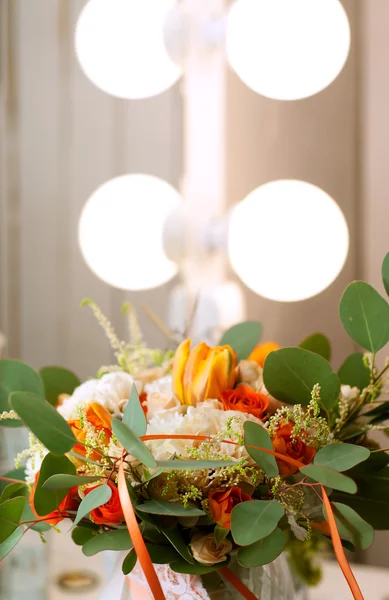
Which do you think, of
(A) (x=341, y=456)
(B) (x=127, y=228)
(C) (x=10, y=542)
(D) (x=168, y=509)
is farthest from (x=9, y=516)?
(B) (x=127, y=228)

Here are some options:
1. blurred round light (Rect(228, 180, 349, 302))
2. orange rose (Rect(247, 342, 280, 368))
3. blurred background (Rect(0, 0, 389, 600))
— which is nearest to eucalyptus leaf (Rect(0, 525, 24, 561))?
orange rose (Rect(247, 342, 280, 368))

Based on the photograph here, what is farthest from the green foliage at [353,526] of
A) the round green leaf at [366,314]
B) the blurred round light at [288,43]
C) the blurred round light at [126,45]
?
the blurred round light at [126,45]

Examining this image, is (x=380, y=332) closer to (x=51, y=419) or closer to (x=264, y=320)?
(x=51, y=419)

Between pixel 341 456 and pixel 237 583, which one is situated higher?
pixel 341 456

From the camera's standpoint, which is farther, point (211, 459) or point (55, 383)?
point (55, 383)

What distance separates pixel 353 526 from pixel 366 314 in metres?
0.14

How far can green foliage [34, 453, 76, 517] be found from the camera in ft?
1.34

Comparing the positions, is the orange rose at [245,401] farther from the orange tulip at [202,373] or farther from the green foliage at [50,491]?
the green foliage at [50,491]

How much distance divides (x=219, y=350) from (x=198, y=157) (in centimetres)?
87

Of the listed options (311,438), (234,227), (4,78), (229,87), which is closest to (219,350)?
(311,438)

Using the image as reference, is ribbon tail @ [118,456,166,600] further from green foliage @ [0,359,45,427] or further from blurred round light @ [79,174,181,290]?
blurred round light @ [79,174,181,290]

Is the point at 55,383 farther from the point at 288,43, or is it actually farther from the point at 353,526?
the point at 288,43

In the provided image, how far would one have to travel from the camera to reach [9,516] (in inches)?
16.7

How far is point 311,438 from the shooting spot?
16.4 inches
